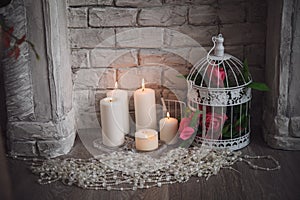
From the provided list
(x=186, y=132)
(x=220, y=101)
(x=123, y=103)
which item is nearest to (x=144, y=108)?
(x=123, y=103)

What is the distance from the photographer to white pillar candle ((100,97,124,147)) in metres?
2.09

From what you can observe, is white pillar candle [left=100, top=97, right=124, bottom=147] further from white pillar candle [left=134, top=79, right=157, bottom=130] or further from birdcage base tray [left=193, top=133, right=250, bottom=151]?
birdcage base tray [left=193, top=133, right=250, bottom=151]

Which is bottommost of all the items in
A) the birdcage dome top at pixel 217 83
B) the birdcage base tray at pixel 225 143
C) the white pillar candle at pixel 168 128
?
the birdcage base tray at pixel 225 143

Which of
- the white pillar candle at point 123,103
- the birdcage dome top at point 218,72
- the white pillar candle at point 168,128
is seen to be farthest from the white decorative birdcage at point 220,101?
the white pillar candle at point 123,103

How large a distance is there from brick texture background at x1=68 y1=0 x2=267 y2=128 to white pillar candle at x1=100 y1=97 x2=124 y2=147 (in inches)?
7.8

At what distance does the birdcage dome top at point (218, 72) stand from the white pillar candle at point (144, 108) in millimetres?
203

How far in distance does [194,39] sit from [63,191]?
92cm

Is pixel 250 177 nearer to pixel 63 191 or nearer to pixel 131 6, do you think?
pixel 63 191

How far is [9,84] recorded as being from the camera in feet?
6.51

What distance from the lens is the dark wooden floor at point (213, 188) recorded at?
174 centimetres

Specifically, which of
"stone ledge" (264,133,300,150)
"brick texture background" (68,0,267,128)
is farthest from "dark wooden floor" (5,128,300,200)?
"brick texture background" (68,0,267,128)

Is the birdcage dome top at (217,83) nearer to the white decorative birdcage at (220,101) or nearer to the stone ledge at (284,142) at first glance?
the white decorative birdcage at (220,101)

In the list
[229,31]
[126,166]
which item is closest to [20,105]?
[126,166]

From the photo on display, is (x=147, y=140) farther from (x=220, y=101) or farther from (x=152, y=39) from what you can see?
(x=152, y=39)
